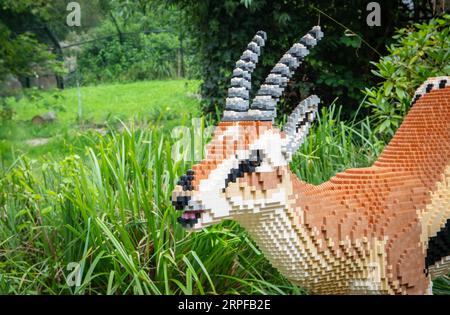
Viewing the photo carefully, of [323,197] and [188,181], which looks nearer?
[188,181]

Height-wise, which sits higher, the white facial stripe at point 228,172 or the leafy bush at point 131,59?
the leafy bush at point 131,59

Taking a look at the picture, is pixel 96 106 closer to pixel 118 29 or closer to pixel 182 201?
pixel 118 29

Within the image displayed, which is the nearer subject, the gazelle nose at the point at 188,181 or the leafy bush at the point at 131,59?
the gazelle nose at the point at 188,181

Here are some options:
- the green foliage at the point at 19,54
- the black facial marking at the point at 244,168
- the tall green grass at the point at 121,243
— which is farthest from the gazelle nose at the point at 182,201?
the green foliage at the point at 19,54

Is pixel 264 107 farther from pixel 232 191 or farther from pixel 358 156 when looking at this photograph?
pixel 358 156

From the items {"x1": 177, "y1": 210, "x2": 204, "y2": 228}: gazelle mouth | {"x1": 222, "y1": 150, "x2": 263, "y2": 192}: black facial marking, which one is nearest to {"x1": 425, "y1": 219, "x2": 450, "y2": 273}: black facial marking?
{"x1": 222, "y1": 150, "x2": 263, "y2": 192}: black facial marking

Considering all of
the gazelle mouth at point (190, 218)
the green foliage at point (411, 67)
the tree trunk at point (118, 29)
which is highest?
the tree trunk at point (118, 29)

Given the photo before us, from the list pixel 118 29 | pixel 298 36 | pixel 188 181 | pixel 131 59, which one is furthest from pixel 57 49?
pixel 188 181

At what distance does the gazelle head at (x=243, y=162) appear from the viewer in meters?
1.58

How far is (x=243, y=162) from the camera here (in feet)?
5.31

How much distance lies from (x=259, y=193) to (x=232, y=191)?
0.28ft

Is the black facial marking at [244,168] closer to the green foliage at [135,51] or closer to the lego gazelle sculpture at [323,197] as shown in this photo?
the lego gazelle sculpture at [323,197]

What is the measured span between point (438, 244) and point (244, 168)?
76 cm

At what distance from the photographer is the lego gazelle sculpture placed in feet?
5.32
